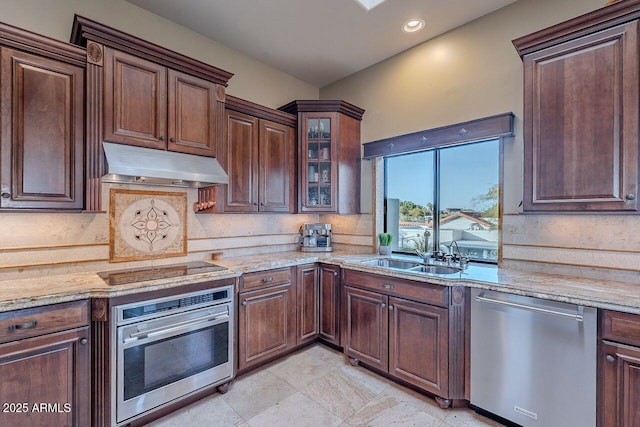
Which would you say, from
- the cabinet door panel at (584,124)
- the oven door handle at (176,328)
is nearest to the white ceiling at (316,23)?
the cabinet door panel at (584,124)

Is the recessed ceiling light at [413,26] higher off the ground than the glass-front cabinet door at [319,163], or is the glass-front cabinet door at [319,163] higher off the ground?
the recessed ceiling light at [413,26]

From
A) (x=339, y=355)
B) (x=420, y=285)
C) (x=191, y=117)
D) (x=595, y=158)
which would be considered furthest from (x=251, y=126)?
(x=595, y=158)

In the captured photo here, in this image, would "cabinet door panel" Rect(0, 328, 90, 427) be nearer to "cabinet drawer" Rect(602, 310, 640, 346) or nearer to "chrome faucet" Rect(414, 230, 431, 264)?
"chrome faucet" Rect(414, 230, 431, 264)

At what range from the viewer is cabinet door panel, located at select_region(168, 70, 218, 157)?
2.37 meters

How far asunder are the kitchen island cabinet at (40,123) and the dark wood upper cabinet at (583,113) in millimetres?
3086

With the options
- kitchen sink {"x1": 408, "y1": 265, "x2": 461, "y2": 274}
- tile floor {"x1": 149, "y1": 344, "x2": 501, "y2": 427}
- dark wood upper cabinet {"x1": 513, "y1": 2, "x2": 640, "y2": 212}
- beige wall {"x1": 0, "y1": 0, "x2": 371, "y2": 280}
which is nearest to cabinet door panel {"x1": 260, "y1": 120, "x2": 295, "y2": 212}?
beige wall {"x1": 0, "y1": 0, "x2": 371, "y2": 280}

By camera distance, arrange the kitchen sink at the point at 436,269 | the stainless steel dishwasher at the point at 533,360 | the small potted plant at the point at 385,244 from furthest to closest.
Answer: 1. the small potted plant at the point at 385,244
2. the kitchen sink at the point at 436,269
3. the stainless steel dishwasher at the point at 533,360

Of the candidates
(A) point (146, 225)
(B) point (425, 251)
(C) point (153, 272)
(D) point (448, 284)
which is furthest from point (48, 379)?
(B) point (425, 251)

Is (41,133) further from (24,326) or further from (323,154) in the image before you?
(323,154)

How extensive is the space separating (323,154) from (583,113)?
2246 millimetres

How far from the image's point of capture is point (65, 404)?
1.72 meters

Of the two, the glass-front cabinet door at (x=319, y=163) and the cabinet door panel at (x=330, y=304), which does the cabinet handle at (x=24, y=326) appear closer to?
the cabinet door panel at (x=330, y=304)

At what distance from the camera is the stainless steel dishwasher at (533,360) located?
170 centimetres

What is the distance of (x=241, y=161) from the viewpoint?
2922 millimetres
